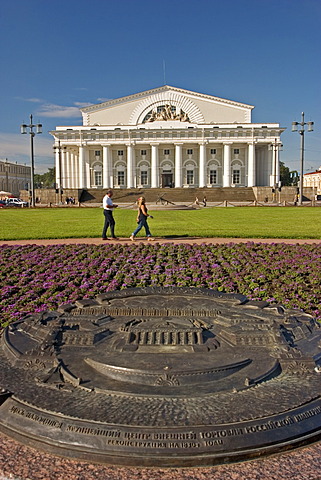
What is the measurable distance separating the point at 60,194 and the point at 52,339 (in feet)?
169

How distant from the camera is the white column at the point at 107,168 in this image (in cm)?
6869

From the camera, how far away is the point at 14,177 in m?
111

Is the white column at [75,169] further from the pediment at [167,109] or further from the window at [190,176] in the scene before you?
the window at [190,176]

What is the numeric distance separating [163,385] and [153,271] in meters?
5.53

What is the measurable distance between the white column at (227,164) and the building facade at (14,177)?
56.0 metres

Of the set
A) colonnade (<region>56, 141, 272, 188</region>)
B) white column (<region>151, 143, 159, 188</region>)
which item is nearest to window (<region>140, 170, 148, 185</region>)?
colonnade (<region>56, 141, 272, 188</region>)

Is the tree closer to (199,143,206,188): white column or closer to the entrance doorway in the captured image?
the entrance doorway

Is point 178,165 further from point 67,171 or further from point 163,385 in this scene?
point 163,385

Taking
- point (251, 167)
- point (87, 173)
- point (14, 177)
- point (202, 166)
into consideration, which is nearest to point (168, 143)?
point (202, 166)

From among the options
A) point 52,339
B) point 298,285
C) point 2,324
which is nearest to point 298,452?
point 52,339

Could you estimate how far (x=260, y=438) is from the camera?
2668 millimetres

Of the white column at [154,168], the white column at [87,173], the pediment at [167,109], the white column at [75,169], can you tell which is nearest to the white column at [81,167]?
the white column at [87,173]

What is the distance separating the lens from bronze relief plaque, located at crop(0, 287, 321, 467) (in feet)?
8.70

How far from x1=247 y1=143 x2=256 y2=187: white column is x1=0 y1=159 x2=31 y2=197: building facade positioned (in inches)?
2343
